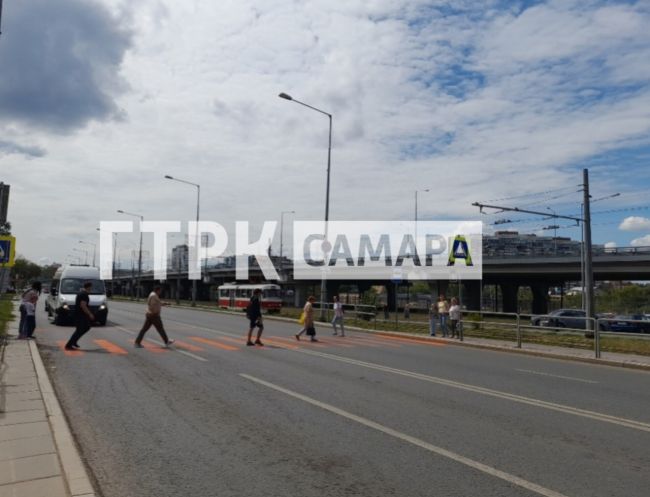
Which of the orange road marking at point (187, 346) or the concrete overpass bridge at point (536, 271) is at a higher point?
the concrete overpass bridge at point (536, 271)

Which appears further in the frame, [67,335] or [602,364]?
[67,335]

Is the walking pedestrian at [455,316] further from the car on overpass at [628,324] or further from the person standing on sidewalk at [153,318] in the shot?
the person standing on sidewalk at [153,318]

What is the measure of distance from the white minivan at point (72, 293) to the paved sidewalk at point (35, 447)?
1411 cm

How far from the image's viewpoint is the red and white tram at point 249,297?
45.8 metres

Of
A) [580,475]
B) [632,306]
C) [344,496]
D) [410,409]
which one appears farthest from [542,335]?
[632,306]

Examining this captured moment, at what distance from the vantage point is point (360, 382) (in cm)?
1034

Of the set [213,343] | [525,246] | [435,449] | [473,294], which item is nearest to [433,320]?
[213,343]

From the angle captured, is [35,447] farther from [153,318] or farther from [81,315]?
[153,318]

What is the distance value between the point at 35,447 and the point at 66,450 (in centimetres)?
34

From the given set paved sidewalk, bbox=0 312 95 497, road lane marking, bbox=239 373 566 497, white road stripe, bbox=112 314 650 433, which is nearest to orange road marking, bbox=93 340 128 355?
paved sidewalk, bbox=0 312 95 497

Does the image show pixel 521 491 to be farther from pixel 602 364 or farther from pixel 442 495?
pixel 602 364

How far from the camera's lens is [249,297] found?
4628cm

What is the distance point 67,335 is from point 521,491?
57.9ft

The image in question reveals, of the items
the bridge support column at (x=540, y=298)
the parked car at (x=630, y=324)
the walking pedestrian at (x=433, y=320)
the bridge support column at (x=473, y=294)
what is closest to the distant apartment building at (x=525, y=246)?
the bridge support column at (x=473, y=294)
